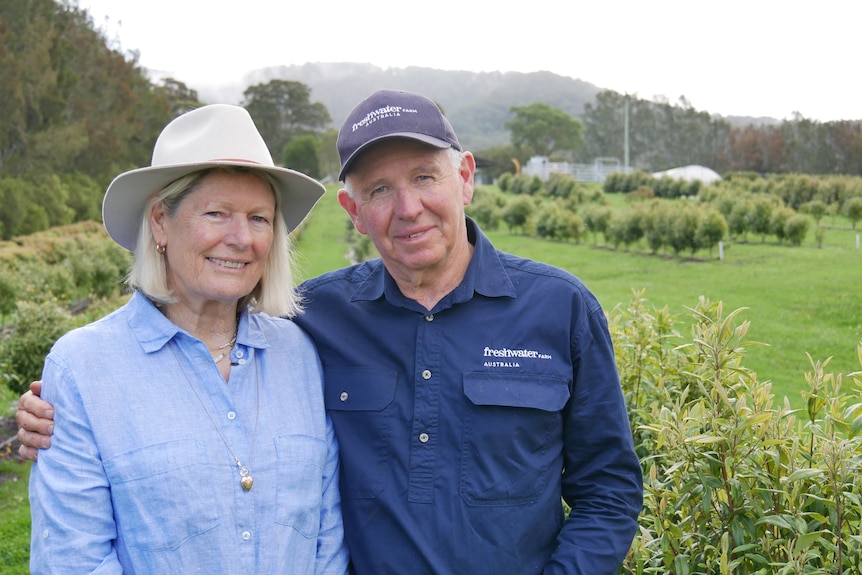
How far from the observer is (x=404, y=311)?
7.63ft

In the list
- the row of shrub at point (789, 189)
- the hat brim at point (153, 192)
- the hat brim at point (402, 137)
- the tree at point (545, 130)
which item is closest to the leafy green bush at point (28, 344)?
the hat brim at point (153, 192)

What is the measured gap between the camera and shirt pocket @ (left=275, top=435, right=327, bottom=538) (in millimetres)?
2102

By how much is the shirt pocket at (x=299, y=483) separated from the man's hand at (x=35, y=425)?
0.57 meters

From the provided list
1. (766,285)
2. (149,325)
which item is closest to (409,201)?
(149,325)

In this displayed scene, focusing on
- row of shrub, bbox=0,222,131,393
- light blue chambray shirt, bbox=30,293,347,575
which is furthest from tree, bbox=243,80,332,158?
light blue chambray shirt, bbox=30,293,347,575

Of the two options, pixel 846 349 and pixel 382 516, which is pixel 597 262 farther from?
pixel 382 516

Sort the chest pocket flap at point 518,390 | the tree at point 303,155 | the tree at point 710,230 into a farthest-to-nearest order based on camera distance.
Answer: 1. the tree at point 303,155
2. the tree at point 710,230
3. the chest pocket flap at point 518,390

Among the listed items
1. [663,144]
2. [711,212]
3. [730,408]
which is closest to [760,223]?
[711,212]

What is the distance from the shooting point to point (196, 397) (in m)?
2.09

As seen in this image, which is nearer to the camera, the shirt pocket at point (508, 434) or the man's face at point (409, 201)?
the shirt pocket at point (508, 434)

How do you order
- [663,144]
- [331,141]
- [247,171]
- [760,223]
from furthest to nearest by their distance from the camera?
1. [663,144]
2. [331,141]
3. [760,223]
4. [247,171]

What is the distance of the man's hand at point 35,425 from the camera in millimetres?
1948

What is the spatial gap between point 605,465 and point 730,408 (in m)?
0.37

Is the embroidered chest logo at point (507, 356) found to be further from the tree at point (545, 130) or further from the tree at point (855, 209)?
the tree at point (545, 130)
